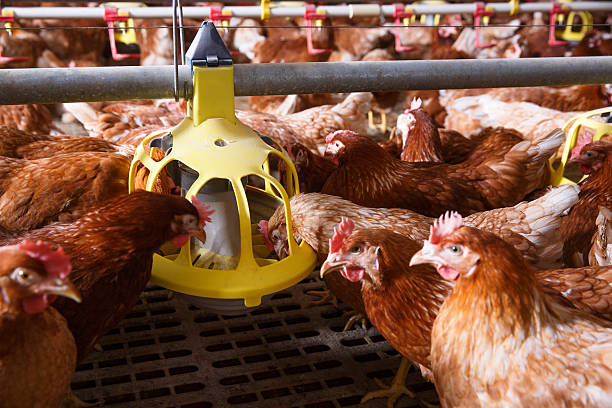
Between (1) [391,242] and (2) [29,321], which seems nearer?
(2) [29,321]

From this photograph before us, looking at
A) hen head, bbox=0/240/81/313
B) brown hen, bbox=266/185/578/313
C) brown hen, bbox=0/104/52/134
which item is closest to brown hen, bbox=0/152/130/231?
brown hen, bbox=266/185/578/313

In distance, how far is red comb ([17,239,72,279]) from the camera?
39.4 inches

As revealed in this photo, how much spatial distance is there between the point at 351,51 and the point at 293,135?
254 cm

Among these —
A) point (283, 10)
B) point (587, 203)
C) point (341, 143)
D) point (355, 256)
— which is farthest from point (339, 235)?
point (283, 10)

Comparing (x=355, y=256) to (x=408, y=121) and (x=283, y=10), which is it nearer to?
(x=408, y=121)

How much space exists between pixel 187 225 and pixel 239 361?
0.51 m

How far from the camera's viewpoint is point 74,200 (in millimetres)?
1910

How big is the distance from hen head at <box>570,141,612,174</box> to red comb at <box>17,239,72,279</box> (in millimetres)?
1733

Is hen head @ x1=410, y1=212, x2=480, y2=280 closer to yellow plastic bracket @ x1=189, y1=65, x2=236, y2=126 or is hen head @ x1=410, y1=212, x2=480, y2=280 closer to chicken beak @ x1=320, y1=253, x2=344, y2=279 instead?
chicken beak @ x1=320, y1=253, x2=344, y2=279

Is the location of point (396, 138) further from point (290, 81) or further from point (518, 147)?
point (290, 81)

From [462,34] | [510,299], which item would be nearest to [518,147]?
[510,299]

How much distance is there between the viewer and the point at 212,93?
1.42 metres

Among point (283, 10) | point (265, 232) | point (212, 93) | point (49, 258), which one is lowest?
point (265, 232)

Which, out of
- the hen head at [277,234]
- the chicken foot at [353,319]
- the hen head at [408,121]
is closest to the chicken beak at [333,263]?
the hen head at [277,234]
